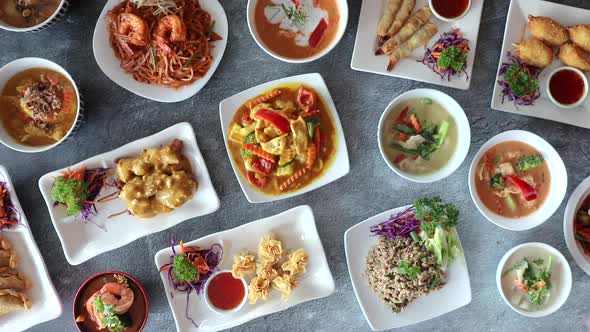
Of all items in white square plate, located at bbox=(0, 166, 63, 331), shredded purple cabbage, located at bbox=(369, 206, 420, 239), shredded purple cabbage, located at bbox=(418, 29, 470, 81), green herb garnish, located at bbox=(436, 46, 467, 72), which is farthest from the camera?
white square plate, located at bbox=(0, 166, 63, 331)

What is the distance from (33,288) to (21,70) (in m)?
1.59

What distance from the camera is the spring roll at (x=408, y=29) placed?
126 inches

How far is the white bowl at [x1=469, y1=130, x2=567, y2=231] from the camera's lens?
316 centimetres

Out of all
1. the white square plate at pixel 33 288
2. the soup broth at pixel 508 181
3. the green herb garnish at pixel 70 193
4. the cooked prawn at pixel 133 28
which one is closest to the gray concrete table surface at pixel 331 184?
the white square plate at pixel 33 288

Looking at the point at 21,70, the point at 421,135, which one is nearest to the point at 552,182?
the point at 421,135

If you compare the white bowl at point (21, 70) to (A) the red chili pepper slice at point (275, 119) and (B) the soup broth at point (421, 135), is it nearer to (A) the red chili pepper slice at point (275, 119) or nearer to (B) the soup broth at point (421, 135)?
(A) the red chili pepper slice at point (275, 119)

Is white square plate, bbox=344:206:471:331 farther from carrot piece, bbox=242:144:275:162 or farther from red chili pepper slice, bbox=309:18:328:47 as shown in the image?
red chili pepper slice, bbox=309:18:328:47

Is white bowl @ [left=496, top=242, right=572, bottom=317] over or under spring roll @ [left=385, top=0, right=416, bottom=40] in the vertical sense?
under

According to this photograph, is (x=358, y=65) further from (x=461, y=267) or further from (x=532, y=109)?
(x=461, y=267)

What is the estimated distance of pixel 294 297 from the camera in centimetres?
335

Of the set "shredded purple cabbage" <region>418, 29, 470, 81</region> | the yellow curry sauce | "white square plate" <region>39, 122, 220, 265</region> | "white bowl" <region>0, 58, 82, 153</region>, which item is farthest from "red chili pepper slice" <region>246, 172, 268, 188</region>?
"shredded purple cabbage" <region>418, 29, 470, 81</region>

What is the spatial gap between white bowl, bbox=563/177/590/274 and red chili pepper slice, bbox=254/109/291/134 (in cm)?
203

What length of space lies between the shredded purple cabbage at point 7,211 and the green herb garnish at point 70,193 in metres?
0.37

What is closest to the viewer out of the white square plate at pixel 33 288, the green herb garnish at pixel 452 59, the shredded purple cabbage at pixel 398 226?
the green herb garnish at pixel 452 59
